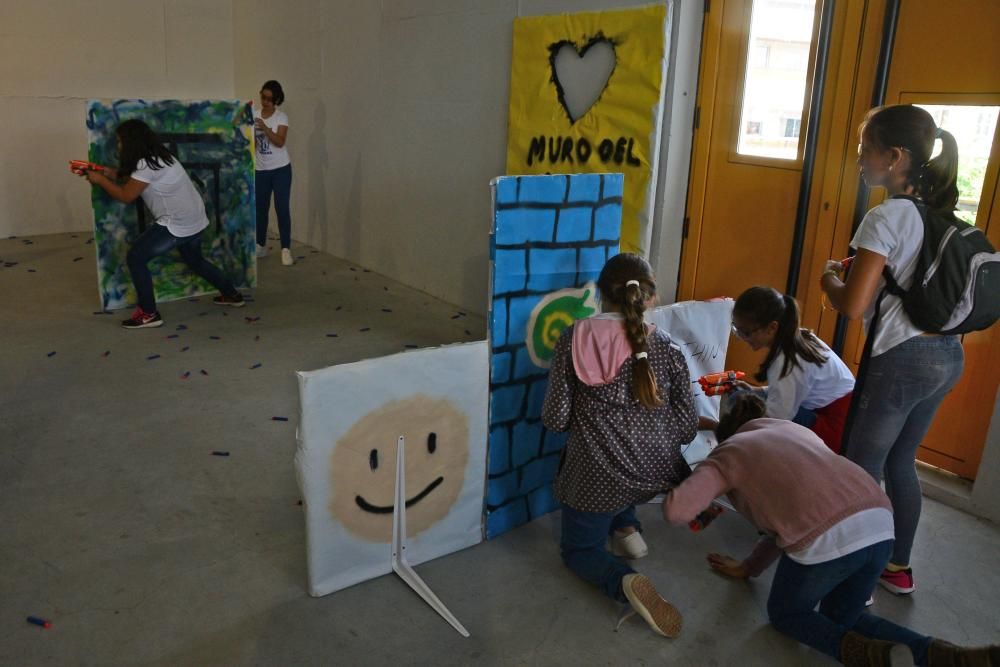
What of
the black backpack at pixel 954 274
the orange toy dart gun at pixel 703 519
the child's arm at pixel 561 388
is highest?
the black backpack at pixel 954 274

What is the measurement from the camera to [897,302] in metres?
2.46

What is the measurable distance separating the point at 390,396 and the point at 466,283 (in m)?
3.58

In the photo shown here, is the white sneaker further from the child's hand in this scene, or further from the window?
the window

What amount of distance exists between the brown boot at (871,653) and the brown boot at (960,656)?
0.09m

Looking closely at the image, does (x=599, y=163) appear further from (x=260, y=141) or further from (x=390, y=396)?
(x=260, y=141)

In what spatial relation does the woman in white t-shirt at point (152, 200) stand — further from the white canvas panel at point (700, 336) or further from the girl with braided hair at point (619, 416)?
the girl with braided hair at point (619, 416)

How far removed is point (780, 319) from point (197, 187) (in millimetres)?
4703

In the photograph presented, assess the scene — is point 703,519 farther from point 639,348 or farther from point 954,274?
point 954,274

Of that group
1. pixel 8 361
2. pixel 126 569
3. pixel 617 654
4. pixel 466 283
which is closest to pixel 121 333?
pixel 8 361

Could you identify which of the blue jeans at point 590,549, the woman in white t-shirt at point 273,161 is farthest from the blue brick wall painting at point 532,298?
the woman in white t-shirt at point 273,161

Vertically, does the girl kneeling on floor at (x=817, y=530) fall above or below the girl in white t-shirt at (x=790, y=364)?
below

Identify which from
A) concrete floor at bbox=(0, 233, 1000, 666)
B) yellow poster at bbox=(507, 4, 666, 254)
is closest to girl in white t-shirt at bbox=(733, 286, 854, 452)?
concrete floor at bbox=(0, 233, 1000, 666)

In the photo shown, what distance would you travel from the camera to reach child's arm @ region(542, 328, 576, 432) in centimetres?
259

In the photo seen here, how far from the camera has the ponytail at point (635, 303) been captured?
2.47m
